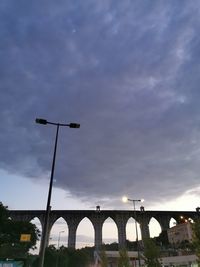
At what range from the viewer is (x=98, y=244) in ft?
373

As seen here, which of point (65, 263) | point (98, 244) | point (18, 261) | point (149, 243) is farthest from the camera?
point (98, 244)

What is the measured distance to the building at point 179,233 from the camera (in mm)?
112688

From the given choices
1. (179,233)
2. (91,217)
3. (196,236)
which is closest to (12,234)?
(196,236)

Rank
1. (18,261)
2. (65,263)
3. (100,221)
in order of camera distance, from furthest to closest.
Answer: (100,221) → (65,263) → (18,261)

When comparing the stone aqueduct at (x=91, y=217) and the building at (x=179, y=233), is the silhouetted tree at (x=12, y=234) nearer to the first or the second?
the stone aqueduct at (x=91, y=217)

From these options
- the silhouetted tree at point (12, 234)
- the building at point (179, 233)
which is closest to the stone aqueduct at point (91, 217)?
the building at point (179, 233)

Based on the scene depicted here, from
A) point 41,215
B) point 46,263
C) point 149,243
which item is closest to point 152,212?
point 41,215

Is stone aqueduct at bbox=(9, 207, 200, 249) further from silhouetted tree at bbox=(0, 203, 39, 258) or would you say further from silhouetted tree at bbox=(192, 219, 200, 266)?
silhouetted tree at bbox=(192, 219, 200, 266)

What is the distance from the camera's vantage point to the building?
113 metres

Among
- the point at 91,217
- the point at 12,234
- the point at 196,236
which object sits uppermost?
the point at 91,217

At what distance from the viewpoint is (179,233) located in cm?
11856

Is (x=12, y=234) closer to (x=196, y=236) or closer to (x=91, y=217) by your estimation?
(x=196, y=236)

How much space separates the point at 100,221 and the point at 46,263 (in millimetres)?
65080

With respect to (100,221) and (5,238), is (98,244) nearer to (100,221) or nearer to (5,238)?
(100,221)
